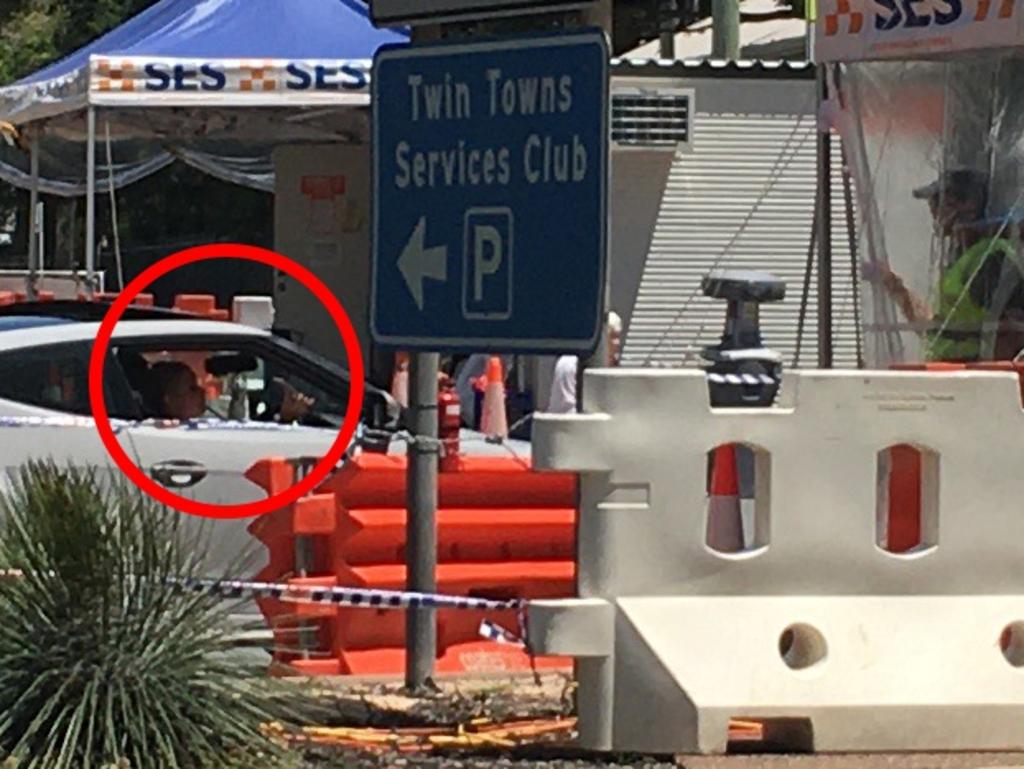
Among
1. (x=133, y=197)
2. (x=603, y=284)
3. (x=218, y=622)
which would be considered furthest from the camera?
(x=133, y=197)

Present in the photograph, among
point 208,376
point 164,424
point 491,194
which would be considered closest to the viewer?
point 491,194

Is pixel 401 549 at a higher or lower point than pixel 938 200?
lower

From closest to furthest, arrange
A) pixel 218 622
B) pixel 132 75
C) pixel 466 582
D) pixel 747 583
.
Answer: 1. pixel 218 622
2. pixel 747 583
3. pixel 466 582
4. pixel 132 75

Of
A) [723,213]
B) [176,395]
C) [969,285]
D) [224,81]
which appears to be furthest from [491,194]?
[723,213]

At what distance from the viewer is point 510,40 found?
23.6 ft

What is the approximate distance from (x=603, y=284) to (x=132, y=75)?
43.1 ft

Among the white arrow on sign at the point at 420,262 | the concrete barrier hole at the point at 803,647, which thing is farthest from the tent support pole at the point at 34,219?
→ the concrete barrier hole at the point at 803,647

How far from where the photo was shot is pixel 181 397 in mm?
11141

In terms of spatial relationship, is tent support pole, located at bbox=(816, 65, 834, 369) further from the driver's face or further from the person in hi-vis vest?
the driver's face

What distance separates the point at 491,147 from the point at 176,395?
4.30 meters

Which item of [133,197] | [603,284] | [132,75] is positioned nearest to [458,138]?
[603,284]

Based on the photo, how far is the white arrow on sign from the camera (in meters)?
7.39

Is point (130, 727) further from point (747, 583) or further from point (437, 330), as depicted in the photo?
point (747, 583)

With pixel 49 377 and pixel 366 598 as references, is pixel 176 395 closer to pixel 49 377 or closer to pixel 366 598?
pixel 49 377
